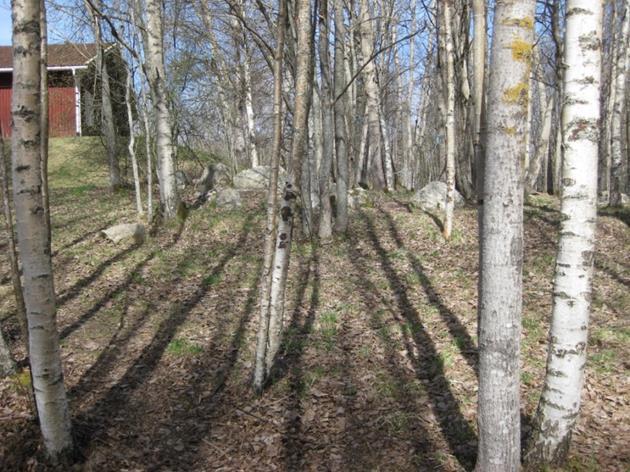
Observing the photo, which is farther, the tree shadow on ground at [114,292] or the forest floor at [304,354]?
the tree shadow on ground at [114,292]

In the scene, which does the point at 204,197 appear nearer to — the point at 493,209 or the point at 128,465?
the point at 128,465

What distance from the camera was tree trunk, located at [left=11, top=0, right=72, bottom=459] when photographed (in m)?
3.72

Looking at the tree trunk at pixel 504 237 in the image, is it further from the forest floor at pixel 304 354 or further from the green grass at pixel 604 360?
the green grass at pixel 604 360

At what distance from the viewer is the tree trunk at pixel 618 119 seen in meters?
12.6

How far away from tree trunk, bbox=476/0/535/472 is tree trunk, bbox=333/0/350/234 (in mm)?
7415

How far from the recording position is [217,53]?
1661 centimetres

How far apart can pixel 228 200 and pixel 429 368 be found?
8.59 meters

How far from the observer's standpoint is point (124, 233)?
10961 mm

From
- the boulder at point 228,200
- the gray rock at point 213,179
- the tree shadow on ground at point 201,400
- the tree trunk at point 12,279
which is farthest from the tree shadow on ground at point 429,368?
the gray rock at point 213,179

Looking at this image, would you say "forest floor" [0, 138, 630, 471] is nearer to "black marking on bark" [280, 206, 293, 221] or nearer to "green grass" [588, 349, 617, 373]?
"green grass" [588, 349, 617, 373]

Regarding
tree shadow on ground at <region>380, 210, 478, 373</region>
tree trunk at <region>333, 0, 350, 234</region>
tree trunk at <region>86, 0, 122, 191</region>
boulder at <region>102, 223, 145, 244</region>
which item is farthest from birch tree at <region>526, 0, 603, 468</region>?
tree trunk at <region>86, 0, 122, 191</region>

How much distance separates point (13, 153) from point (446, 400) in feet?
14.8

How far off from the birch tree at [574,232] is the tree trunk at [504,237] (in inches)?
18.7

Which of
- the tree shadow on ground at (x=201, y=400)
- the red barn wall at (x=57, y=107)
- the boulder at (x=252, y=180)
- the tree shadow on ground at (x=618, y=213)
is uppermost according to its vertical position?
the red barn wall at (x=57, y=107)
